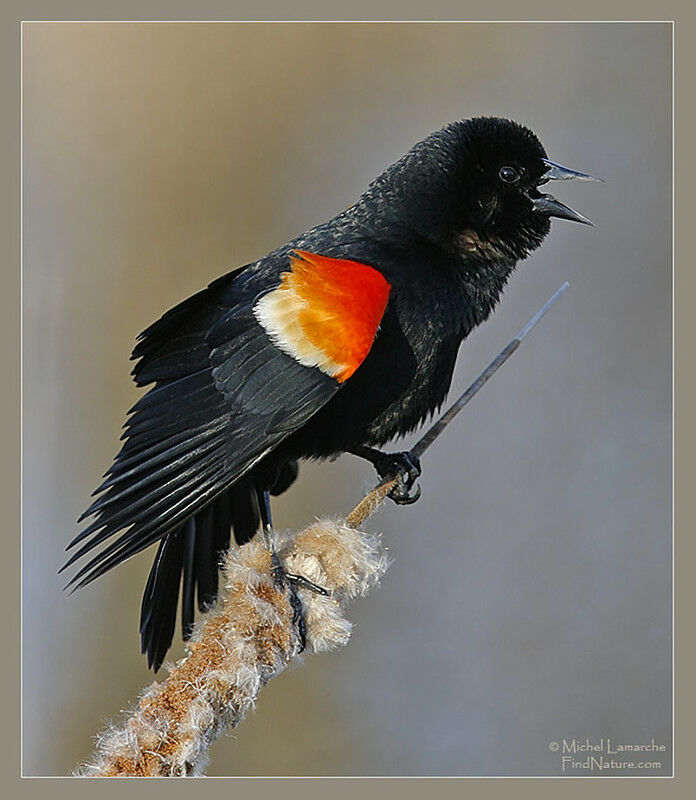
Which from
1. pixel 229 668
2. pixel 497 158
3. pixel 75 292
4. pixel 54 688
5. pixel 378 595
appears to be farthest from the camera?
pixel 378 595

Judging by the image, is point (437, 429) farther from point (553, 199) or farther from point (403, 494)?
point (553, 199)

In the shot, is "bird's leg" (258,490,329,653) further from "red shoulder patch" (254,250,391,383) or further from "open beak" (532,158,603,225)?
"open beak" (532,158,603,225)

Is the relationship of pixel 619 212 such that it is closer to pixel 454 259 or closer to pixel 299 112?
pixel 454 259

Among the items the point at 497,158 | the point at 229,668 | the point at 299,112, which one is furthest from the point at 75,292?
the point at 229,668

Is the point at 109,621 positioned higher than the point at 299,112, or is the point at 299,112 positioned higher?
the point at 299,112

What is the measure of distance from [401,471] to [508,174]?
0.64 m

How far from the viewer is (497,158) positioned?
1.90 meters

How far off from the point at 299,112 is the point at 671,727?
1.64m

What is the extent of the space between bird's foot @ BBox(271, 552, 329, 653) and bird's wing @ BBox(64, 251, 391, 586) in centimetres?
21

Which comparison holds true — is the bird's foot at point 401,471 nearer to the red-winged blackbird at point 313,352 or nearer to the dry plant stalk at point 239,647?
the red-winged blackbird at point 313,352

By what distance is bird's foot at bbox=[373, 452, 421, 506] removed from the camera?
194cm

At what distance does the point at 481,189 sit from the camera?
1915mm

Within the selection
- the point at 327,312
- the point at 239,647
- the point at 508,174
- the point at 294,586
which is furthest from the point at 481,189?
the point at 239,647

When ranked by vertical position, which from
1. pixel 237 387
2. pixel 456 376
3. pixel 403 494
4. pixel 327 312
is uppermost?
pixel 456 376
